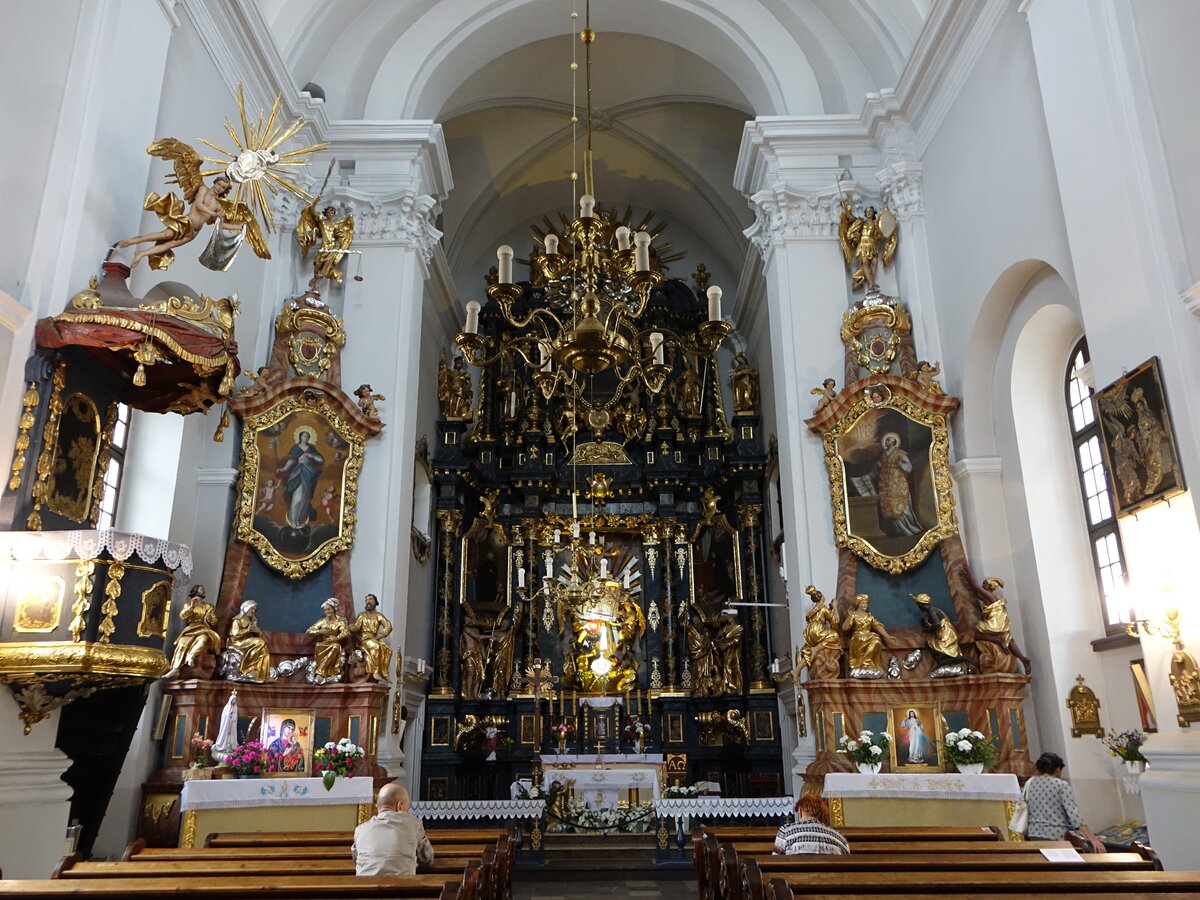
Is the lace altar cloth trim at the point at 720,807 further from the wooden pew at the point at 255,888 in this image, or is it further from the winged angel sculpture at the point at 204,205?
the winged angel sculpture at the point at 204,205

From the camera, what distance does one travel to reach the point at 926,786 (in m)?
8.48

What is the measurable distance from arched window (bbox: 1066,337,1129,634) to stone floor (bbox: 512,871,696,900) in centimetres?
454

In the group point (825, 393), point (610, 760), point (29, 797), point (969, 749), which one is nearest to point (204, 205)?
point (29, 797)

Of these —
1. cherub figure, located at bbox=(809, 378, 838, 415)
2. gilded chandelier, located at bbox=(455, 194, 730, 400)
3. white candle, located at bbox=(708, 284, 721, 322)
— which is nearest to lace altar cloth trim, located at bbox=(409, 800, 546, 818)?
gilded chandelier, located at bbox=(455, 194, 730, 400)

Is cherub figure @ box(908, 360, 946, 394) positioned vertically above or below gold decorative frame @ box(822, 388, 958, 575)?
above

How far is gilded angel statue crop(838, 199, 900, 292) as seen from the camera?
37.6 feet

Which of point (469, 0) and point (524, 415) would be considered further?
point (524, 415)

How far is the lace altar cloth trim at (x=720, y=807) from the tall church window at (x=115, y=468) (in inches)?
238

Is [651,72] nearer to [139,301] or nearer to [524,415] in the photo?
[524,415]

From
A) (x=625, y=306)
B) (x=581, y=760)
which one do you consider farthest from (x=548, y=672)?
(x=625, y=306)

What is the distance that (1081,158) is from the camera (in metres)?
7.49

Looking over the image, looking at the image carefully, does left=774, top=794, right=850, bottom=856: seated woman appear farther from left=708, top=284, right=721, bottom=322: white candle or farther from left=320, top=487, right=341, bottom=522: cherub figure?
left=320, top=487, right=341, bottom=522: cherub figure

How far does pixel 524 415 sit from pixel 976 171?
8134 millimetres

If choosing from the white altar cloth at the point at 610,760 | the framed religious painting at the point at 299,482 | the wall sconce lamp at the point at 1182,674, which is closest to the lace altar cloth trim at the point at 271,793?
the framed religious painting at the point at 299,482
